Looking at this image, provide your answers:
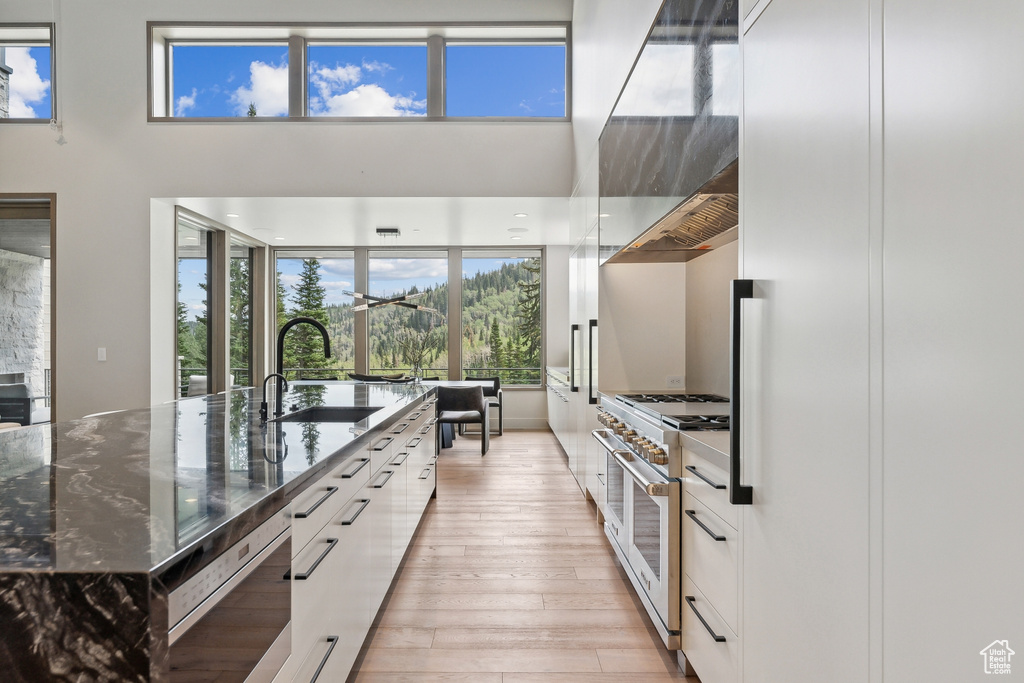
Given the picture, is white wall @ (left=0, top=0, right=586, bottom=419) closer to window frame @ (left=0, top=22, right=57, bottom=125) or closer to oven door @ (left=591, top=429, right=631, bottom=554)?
window frame @ (left=0, top=22, right=57, bottom=125)

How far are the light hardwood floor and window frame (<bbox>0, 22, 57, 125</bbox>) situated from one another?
5.02m

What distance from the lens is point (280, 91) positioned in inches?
211

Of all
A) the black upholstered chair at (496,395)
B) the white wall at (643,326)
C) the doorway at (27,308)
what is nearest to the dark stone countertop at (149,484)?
the white wall at (643,326)

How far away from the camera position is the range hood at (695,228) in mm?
1723

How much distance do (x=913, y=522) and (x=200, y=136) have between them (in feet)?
19.5

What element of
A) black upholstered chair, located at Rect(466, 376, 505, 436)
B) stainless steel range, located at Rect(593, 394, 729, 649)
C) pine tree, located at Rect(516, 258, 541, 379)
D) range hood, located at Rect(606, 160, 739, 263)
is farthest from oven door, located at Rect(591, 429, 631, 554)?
pine tree, located at Rect(516, 258, 541, 379)

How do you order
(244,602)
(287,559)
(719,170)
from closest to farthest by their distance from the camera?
(244,602) → (287,559) → (719,170)

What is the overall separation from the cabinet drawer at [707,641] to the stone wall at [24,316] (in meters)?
5.97

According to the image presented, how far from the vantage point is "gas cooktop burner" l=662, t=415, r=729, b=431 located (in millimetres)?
1952

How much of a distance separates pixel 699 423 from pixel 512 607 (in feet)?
4.01

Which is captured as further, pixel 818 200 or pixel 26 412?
pixel 26 412

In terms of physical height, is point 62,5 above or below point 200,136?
above

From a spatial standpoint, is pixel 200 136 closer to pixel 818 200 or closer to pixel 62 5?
pixel 62 5

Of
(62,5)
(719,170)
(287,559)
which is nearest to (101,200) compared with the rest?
(62,5)
